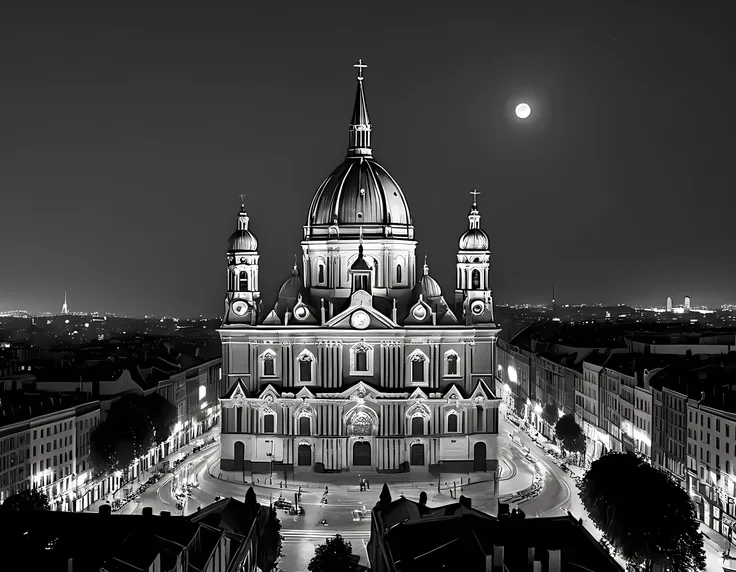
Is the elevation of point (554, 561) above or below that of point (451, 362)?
below

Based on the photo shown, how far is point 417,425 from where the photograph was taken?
109875 mm

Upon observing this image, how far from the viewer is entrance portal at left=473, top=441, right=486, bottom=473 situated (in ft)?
358

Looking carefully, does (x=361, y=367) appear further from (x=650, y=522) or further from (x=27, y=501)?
(x=650, y=522)

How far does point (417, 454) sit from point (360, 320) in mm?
14005

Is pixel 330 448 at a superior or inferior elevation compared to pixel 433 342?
inferior

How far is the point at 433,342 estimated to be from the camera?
111750 mm

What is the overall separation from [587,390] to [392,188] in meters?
30.7

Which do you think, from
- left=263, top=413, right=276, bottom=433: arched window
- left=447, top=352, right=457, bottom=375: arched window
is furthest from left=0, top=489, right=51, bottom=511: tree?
left=447, top=352, right=457, bottom=375: arched window

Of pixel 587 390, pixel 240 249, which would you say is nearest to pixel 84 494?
pixel 240 249

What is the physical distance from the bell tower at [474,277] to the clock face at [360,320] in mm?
10342

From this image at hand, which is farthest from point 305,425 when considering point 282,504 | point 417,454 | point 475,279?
point 475,279

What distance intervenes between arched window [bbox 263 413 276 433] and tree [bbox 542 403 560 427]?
38521 millimetres

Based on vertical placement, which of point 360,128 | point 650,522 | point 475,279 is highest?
point 360,128

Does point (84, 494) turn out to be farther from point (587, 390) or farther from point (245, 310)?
point (587, 390)
